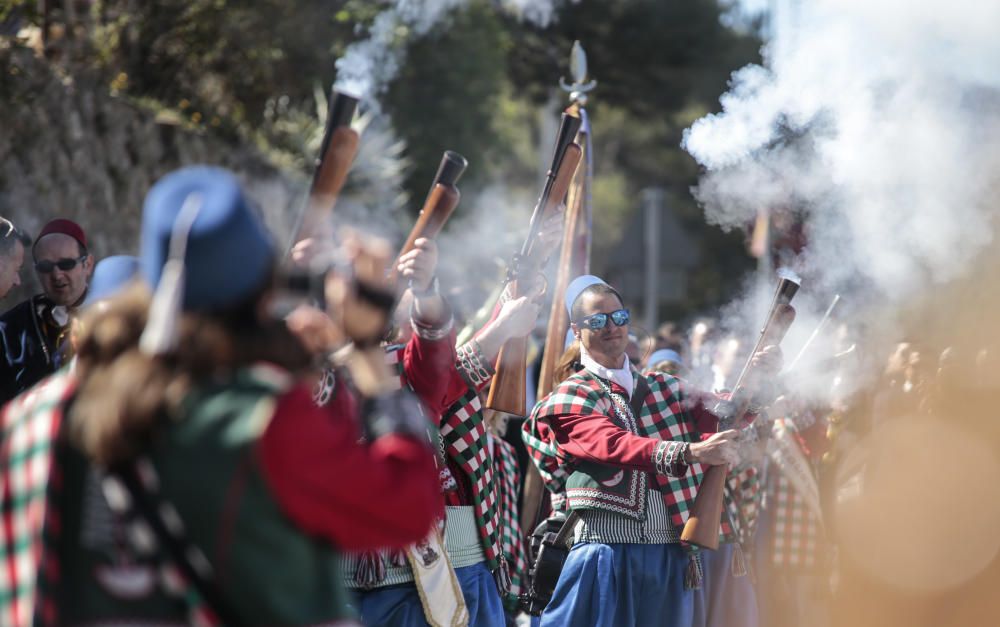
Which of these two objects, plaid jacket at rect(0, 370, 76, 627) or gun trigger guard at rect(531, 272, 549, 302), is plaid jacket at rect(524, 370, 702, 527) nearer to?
gun trigger guard at rect(531, 272, 549, 302)

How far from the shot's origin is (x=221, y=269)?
2.25 metres

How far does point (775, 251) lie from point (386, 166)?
25.2 ft

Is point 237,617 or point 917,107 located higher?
point 917,107

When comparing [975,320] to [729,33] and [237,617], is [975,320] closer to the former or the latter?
[237,617]

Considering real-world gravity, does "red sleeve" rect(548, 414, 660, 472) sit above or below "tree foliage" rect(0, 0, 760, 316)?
below

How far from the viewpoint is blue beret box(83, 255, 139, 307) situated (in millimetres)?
2896

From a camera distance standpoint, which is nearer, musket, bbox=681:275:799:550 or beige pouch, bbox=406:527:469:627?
beige pouch, bbox=406:527:469:627

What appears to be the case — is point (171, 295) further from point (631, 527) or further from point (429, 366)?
point (631, 527)

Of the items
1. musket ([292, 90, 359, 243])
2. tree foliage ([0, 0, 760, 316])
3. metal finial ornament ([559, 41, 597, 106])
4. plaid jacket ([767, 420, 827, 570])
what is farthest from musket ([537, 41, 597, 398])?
tree foliage ([0, 0, 760, 316])

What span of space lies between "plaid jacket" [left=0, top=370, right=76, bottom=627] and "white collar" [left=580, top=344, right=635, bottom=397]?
2.94 metres

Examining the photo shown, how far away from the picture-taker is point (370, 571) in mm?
4328

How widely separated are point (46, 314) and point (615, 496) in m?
2.42

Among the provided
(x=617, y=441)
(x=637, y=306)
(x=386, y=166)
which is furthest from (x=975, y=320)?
(x=637, y=306)

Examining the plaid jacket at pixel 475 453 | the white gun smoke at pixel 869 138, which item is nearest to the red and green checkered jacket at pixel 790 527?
the white gun smoke at pixel 869 138
